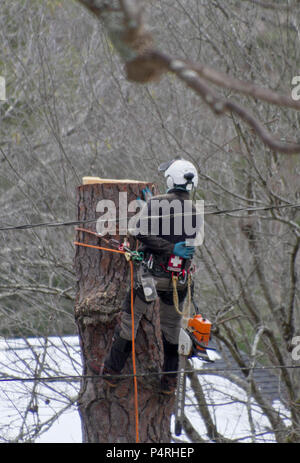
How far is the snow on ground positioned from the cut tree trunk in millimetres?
1356

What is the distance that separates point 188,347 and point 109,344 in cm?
62

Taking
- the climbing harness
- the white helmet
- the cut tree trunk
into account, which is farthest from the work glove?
the white helmet

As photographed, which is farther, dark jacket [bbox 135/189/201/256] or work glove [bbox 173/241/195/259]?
work glove [bbox 173/241/195/259]

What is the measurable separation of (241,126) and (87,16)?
12.0ft

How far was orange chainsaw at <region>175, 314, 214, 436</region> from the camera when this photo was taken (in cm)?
484

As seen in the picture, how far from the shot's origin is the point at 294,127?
740 cm

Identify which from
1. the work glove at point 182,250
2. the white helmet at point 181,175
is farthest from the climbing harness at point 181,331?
the white helmet at point 181,175

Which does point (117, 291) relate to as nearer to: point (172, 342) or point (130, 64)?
point (172, 342)

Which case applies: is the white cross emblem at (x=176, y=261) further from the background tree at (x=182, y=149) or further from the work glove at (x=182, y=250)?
the background tree at (x=182, y=149)

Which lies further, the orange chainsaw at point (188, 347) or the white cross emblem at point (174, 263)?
the white cross emblem at point (174, 263)

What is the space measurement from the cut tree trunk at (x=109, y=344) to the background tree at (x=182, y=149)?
140cm

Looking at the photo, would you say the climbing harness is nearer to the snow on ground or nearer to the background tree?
the background tree

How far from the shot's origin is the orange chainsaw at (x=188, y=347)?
484 cm
